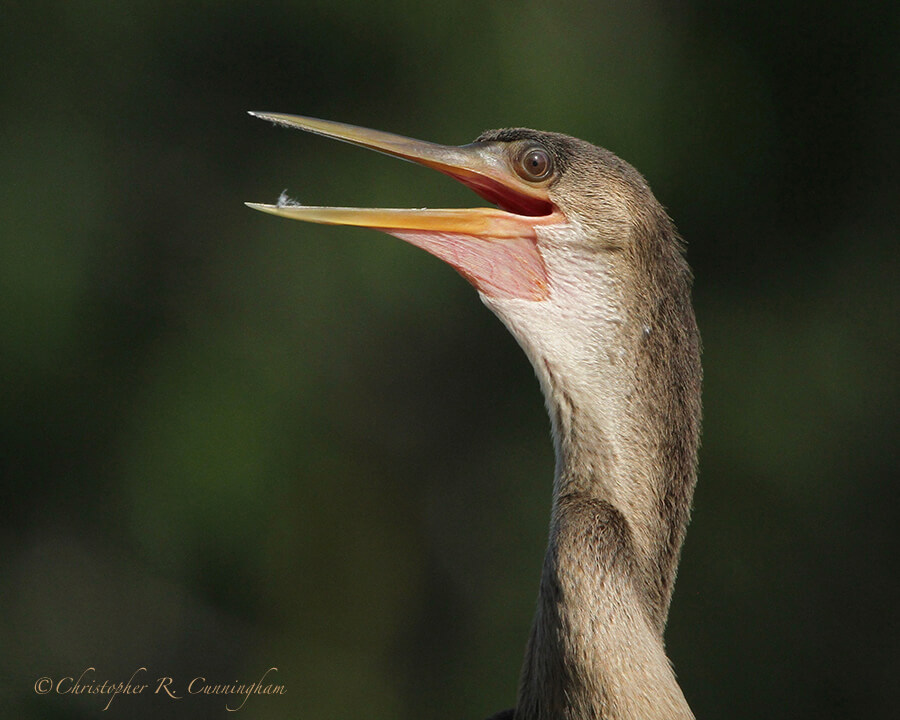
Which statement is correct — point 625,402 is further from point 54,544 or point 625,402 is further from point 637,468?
point 54,544

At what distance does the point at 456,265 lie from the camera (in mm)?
2811

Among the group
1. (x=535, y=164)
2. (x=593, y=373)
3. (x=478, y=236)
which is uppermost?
(x=535, y=164)

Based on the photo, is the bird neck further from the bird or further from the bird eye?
the bird eye

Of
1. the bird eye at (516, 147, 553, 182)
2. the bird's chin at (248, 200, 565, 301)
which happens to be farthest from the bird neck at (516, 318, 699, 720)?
the bird eye at (516, 147, 553, 182)

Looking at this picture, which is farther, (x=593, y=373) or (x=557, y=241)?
(x=557, y=241)

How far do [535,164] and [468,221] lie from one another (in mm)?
216

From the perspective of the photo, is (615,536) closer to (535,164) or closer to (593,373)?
(593,373)

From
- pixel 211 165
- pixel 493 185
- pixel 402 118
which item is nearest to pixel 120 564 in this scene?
pixel 211 165

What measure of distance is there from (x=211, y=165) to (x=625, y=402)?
7.18m

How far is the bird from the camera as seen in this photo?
243 centimetres

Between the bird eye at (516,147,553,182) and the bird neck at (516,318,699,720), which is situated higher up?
the bird eye at (516,147,553,182)

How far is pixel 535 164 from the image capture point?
2.81 m

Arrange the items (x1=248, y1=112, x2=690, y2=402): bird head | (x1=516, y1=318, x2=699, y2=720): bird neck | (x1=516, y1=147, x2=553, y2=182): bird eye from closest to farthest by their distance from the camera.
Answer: (x1=516, y1=318, x2=699, y2=720): bird neck → (x1=248, y1=112, x2=690, y2=402): bird head → (x1=516, y1=147, x2=553, y2=182): bird eye

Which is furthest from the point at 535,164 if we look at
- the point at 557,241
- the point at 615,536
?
the point at 615,536
